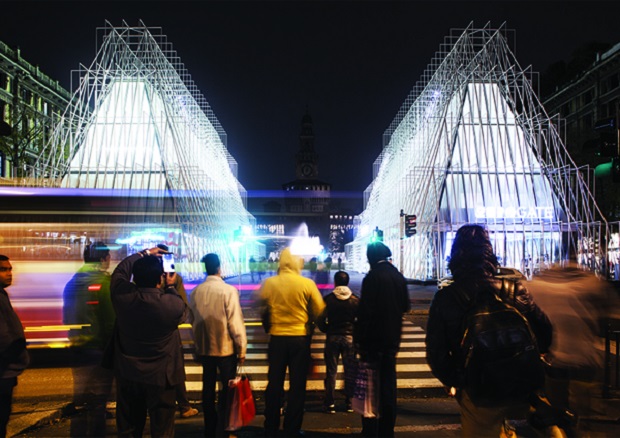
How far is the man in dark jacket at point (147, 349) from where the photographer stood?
506 cm

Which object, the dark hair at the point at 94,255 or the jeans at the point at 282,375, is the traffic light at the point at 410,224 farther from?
the jeans at the point at 282,375

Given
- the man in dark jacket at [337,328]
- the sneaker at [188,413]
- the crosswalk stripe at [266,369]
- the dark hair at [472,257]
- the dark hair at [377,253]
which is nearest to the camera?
the dark hair at [472,257]

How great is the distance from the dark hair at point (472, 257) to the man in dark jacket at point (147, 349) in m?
2.25

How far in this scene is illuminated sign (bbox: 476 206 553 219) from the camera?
37.4 metres

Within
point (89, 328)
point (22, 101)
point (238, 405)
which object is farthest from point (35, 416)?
point (22, 101)

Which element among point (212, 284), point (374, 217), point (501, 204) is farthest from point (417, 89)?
point (212, 284)

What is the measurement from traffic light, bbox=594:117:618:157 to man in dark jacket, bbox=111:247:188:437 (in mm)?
6632

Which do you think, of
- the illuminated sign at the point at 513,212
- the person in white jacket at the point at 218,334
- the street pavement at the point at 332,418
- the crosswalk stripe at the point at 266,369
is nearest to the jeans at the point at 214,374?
the person in white jacket at the point at 218,334

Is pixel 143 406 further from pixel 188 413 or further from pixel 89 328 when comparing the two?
pixel 188 413

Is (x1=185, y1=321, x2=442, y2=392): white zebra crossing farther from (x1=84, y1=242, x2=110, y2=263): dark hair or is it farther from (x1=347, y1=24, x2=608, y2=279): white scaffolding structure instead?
(x1=347, y1=24, x2=608, y2=279): white scaffolding structure

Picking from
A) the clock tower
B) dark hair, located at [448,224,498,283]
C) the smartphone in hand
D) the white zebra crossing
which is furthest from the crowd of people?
the clock tower

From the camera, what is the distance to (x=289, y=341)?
6.50 metres

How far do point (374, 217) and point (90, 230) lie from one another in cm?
4406

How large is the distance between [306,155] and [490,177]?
116 metres
